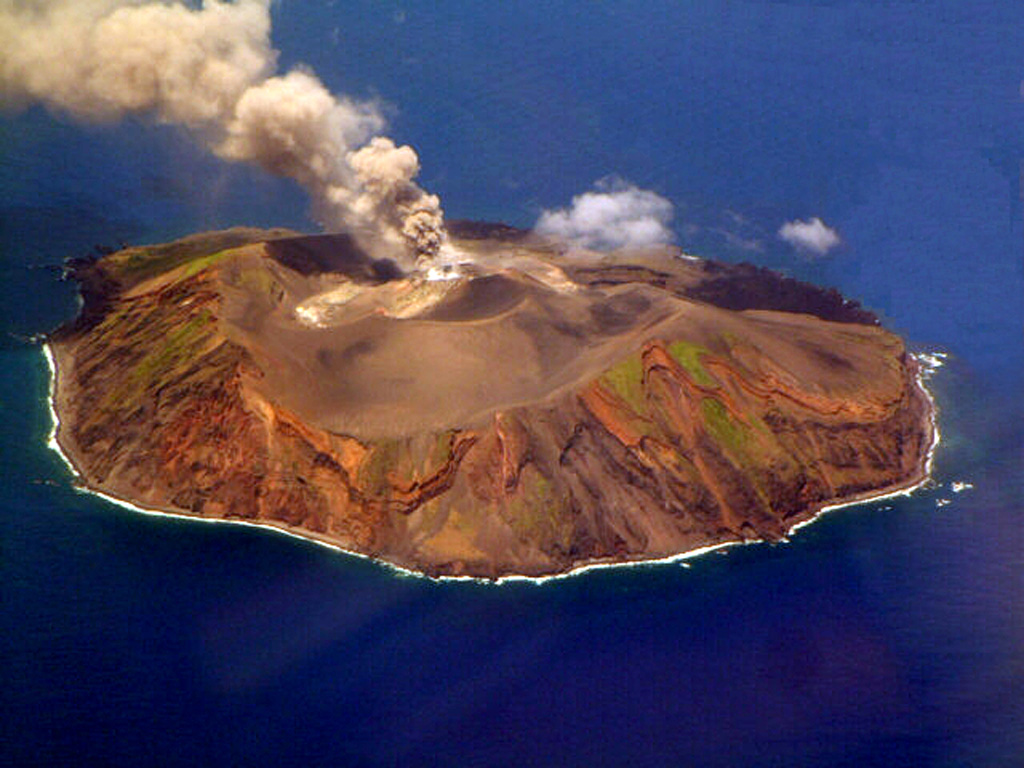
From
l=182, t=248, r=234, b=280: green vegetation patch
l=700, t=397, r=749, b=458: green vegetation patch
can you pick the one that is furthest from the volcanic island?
l=182, t=248, r=234, b=280: green vegetation patch

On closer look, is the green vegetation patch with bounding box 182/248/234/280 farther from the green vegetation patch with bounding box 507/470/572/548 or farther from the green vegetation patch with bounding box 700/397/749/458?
the green vegetation patch with bounding box 700/397/749/458

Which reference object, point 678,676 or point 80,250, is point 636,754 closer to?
point 678,676

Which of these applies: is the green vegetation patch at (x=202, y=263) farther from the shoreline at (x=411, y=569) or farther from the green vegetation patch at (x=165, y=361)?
the shoreline at (x=411, y=569)

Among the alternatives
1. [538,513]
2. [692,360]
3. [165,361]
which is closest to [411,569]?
[538,513]

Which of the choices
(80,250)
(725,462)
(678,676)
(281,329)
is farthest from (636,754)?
(80,250)

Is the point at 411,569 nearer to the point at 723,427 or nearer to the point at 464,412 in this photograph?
the point at 464,412

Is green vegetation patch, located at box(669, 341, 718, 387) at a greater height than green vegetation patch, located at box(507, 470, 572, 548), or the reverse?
green vegetation patch, located at box(669, 341, 718, 387)
